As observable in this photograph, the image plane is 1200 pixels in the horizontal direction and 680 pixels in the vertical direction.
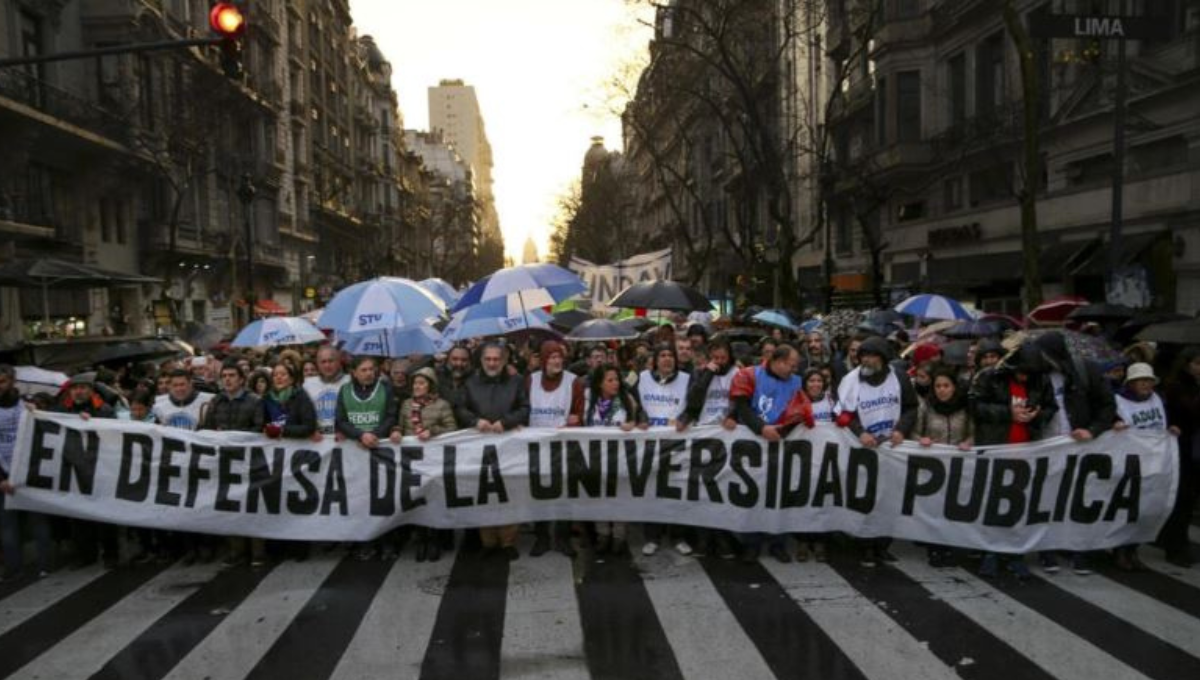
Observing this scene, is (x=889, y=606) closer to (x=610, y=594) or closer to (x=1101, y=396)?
(x=610, y=594)

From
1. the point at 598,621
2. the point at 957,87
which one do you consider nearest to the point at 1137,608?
the point at 598,621

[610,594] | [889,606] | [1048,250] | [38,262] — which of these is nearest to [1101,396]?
[889,606]

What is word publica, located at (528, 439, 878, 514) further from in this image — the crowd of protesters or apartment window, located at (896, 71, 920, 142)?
apartment window, located at (896, 71, 920, 142)

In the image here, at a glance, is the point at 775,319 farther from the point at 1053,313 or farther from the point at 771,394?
the point at 771,394

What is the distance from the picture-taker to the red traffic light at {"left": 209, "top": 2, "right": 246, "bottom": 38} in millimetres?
8008

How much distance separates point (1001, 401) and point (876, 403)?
3.10 ft

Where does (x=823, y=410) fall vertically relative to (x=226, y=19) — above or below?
below

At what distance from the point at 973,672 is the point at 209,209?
119ft

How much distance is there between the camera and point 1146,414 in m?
6.66

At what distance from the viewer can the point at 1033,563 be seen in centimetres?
671

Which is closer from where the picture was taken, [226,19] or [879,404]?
[879,404]

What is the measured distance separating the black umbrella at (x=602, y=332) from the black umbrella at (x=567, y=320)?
13.2 ft

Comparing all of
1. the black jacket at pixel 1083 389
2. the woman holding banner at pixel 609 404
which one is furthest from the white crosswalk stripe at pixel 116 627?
the black jacket at pixel 1083 389

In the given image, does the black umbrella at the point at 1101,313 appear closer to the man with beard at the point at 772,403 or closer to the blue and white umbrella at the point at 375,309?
the man with beard at the point at 772,403
